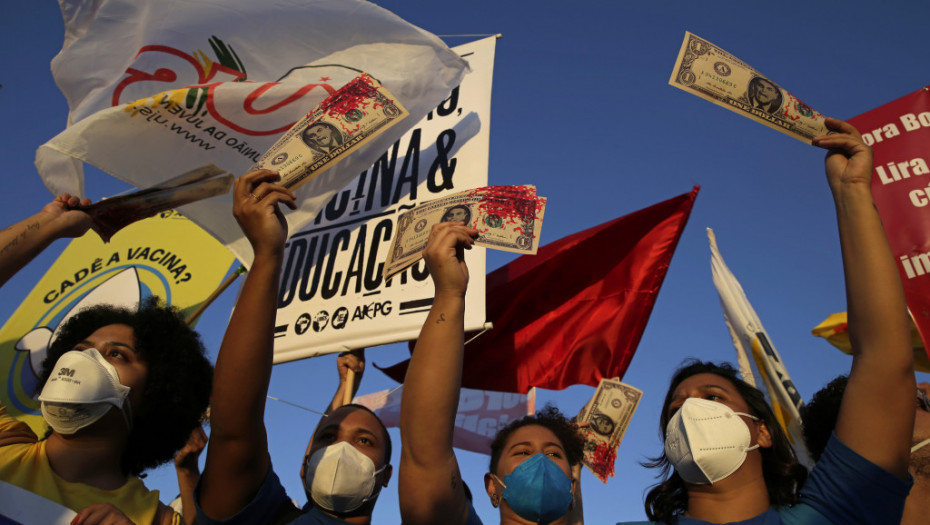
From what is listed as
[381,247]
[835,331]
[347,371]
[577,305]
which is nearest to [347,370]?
[347,371]

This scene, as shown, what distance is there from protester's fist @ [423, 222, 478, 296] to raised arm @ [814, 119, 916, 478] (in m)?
1.27

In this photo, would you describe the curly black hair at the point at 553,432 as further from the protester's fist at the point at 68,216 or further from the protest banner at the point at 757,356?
the protester's fist at the point at 68,216

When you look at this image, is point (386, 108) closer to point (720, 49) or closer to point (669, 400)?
point (720, 49)

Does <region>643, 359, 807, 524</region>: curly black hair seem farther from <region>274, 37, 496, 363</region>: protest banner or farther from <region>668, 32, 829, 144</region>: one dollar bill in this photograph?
<region>274, 37, 496, 363</region>: protest banner

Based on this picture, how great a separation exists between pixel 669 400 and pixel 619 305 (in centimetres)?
307

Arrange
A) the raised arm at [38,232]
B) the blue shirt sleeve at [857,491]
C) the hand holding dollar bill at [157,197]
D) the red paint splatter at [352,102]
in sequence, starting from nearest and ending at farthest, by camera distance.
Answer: the blue shirt sleeve at [857,491], the raised arm at [38,232], the hand holding dollar bill at [157,197], the red paint splatter at [352,102]

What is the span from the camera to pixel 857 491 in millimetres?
2182

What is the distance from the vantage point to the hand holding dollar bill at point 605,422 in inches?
193

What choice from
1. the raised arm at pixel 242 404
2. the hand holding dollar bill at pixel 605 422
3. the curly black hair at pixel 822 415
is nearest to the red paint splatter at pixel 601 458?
the hand holding dollar bill at pixel 605 422

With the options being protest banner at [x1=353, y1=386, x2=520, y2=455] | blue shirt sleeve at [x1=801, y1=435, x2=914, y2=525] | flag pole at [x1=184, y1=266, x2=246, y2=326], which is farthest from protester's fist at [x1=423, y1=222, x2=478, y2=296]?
protest banner at [x1=353, y1=386, x2=520, y2=455]

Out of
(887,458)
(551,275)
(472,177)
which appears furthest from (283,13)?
(887,458)

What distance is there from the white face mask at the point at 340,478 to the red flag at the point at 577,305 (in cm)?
321

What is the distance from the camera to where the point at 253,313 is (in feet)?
8.00

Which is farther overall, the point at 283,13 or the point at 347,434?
the point at 283,13
